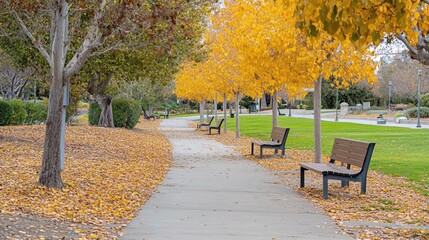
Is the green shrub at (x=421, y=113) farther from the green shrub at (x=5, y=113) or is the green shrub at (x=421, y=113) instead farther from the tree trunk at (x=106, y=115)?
the green shrub at (x=5, y=113)

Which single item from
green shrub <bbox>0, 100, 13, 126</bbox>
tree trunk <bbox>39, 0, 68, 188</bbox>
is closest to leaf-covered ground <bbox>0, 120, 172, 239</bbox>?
tree trunk <bbox>39, 0, 68, 188</bbox>

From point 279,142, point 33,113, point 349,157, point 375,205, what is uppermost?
point 33,113

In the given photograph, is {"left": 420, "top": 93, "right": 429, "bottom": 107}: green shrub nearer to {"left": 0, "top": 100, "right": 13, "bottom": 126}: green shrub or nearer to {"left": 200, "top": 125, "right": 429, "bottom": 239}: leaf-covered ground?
{"left": 0, "top": 100, "right": 13, "bottom": 126}: green shrub

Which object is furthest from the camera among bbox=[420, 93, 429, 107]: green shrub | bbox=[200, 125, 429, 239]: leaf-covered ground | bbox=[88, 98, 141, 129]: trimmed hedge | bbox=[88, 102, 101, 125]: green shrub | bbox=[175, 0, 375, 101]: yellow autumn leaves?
bbox=[420, 93, 429, 107]: green shrub

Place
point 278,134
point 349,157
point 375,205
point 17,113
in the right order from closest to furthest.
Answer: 1. point 375,205
2. point 349,157
3. point 278,134
4. point 17,113

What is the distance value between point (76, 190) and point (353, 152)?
5.10m

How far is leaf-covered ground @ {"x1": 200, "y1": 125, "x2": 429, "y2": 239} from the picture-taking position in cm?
808

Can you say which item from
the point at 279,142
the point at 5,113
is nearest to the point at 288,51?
the point at 279,142

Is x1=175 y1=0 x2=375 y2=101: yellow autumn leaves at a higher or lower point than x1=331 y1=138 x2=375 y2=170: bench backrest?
higher

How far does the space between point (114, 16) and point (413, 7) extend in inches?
192

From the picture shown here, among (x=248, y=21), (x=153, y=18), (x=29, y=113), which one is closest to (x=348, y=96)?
(x=29, y=113)

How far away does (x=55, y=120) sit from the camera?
10.2 m

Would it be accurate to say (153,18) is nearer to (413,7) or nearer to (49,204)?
(49,204)

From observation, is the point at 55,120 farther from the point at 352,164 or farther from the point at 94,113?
the point at 94,113
